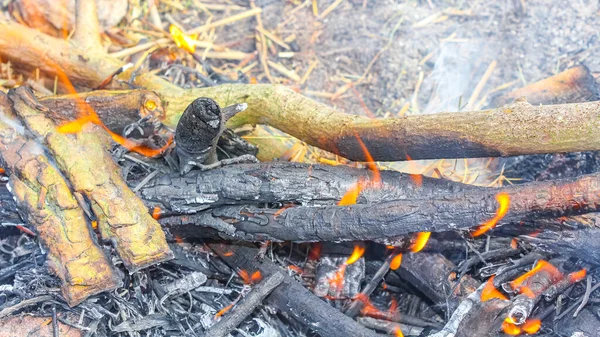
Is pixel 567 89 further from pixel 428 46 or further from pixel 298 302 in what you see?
pixel 298 302

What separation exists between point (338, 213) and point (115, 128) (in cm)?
141

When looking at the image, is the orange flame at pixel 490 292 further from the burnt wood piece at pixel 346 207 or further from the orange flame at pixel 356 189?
the orange flame at pixel 356 189

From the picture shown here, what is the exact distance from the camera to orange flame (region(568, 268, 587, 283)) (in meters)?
2.48

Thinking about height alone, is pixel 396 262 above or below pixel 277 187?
below

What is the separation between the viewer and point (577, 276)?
2.49m

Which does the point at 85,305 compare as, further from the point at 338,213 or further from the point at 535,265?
the point at 535,265

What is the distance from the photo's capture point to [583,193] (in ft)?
7.05

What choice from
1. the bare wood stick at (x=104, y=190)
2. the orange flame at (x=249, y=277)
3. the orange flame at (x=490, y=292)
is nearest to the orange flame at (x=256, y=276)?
the orange flame at (x=249, y=277)

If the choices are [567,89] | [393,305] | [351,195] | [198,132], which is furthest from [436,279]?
[567,89]

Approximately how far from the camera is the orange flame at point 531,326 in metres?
2.42

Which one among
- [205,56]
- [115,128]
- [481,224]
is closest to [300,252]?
[481,224]

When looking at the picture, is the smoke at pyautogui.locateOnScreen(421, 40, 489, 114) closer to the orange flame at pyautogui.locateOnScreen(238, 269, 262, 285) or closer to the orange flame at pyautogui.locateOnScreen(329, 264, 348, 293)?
the orange flame at pyautogui.locateOnScreen(329, 264, 348, 293)

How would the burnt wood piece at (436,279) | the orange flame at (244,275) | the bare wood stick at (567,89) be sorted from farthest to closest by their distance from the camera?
the bare wood stick at (567,89), the orange flame at (244,275), the burnt wood piece at (436,279)

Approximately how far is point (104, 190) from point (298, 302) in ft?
3.53
